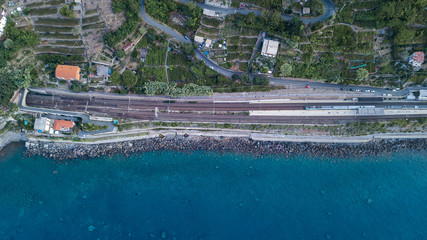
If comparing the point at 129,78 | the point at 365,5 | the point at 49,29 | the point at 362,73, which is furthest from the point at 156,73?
the point at 365,5

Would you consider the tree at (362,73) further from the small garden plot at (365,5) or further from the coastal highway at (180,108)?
the small garden plot at (365,5)

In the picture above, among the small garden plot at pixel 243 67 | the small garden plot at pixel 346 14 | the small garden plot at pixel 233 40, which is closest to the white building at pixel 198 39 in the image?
the small garden plot at pixel 233 40

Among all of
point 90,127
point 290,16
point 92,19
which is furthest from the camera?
point 92,19

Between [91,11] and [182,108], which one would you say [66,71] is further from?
[182,108]

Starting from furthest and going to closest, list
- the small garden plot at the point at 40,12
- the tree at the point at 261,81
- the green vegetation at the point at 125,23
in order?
the small garden plot at the point at 40,12 < the green vegetation at the point at 125,23 < the tree at the point at 261,81

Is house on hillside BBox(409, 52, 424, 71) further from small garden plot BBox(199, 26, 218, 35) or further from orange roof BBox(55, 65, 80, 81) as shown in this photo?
orange roof BBox(55, 65, 80, 81)

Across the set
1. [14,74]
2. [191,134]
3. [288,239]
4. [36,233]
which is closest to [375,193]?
[288,239]
